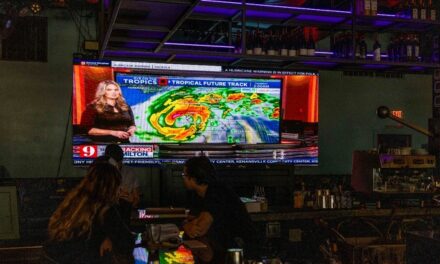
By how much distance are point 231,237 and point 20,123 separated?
15.5ft

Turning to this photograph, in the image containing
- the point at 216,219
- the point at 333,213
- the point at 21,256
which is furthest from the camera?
the point at 333,213

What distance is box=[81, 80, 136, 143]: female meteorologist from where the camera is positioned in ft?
23.9

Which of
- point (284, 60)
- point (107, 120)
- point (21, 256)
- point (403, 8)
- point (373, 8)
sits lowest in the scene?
point (21, 256)

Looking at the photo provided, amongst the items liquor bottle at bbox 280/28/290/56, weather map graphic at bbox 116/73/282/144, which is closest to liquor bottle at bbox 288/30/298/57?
liquor bottle at bbox 280/28/290/56

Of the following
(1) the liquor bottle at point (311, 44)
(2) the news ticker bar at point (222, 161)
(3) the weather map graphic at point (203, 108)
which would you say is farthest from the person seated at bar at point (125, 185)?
(1) the liquor bottle at point (311, 44)

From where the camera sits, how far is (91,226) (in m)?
2.85

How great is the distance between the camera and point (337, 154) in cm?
870

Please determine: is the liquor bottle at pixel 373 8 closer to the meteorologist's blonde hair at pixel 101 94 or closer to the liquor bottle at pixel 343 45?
the liquor bottle at pixel 343 45

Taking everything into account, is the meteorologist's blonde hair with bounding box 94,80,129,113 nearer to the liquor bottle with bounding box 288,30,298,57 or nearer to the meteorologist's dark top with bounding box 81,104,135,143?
the meteorologist's dark top with bounding box 81,104,135,143

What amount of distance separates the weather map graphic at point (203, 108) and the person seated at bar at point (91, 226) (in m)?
4.38

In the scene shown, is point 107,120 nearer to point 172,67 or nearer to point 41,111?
point 41,111

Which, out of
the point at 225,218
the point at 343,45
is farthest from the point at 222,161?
the point at 225,218

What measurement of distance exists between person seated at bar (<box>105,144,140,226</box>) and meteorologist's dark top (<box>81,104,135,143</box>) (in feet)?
4.78

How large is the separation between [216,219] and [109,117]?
13.7ft
